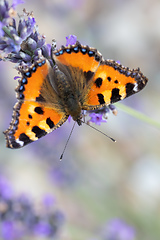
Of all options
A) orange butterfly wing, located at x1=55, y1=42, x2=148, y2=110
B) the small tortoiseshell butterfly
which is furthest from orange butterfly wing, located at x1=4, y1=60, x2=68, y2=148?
orange butterfly wing, located at x1=55, y1=42, x2=148, y2=110

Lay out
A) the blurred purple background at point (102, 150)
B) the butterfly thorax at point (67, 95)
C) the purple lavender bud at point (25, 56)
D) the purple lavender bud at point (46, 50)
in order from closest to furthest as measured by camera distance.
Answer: the purple lavender bud at point (25, 56), the purple lavender bud at point (46, 50), the butterfly thorax at point (67, 95), the blurred purple background at point (102, 150)

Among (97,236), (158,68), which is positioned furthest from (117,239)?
(158,68)

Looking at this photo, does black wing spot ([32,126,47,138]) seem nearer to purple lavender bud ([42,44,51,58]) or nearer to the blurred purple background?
purple lavender bud ([42,44,51,58])

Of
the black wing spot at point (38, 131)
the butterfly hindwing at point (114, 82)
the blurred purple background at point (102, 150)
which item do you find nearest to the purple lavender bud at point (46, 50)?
the butterfly hindwing at point (114, 82)

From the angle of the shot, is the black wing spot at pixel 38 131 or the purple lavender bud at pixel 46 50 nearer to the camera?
the purple lavender bud at pixel 46 50

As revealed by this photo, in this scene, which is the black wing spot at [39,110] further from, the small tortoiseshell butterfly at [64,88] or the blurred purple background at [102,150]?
the blurred purple background at [102,150]

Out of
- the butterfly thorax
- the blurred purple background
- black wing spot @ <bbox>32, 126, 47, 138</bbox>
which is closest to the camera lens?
black wing spot @ <bbox>32, 126, 47, 138</bbox>

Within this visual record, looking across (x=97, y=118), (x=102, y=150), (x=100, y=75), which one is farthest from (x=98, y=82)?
(x=102, y=150)

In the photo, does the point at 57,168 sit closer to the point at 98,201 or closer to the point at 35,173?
the point at 98,201
